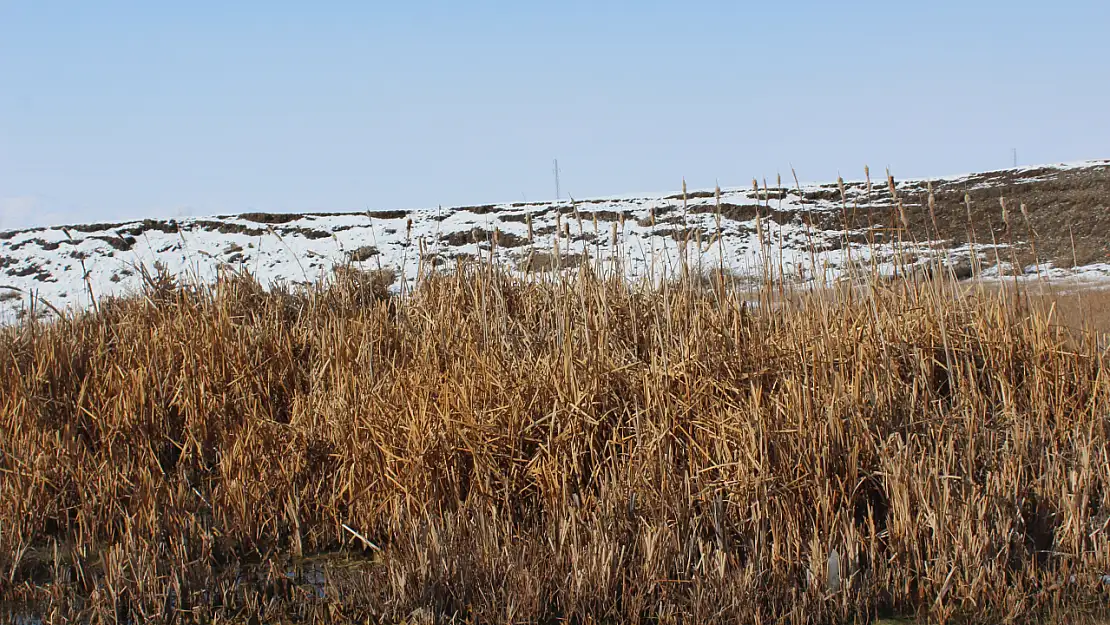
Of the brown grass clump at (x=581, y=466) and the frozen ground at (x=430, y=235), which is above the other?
the frozen ground at (x=430, y=235)

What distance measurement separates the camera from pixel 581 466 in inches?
137

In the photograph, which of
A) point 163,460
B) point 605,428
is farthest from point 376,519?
point 163,460

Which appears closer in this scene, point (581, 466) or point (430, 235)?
A: point (581, 466)

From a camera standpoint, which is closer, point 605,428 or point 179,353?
point 605,428

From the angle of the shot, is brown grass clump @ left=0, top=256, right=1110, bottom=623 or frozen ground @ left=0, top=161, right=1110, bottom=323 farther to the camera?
frozen ground @ left=0, top=161, right=1110, bottom=323

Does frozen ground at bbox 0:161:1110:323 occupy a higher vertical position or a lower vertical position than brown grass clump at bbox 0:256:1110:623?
higher

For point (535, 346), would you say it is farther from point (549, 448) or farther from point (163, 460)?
point (163, 460)

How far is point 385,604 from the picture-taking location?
276 centimetres

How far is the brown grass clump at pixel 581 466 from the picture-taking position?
279 centimetres

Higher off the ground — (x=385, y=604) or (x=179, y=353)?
(x=179, y=353)

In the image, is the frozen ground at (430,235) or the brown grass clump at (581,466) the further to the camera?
the frozen ground at (430,235)

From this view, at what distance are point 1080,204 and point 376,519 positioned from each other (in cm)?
867

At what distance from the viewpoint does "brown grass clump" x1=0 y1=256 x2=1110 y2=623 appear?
279 centimetres

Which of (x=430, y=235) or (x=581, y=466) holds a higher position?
(x=430, y=235)
